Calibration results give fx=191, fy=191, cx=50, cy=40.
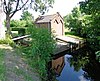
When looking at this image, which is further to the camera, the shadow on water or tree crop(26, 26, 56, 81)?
the shadow on water

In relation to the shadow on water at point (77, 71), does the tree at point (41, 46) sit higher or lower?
higher

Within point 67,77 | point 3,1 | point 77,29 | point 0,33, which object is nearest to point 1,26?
point 0,33

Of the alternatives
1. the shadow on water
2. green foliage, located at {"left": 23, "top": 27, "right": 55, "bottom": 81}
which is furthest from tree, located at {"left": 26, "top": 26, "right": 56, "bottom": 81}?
the shadow on water

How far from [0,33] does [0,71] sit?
12.2 meters

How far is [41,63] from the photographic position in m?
13.1

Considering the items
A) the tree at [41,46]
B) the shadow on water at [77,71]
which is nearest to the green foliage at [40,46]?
the tree at [41,46]

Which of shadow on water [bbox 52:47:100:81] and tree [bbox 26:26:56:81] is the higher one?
tree [bbox 26:26:56:81]

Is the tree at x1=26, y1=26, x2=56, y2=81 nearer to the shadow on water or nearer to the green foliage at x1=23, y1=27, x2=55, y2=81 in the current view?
the green foliage at x1=23, y1=27, x2=55, y2=81

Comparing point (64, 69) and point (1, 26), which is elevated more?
point (1, 26)

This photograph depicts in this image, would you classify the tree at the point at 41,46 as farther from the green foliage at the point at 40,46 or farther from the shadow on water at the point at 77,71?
the shadow on water at the point at 77,71

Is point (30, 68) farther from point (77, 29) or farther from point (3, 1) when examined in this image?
point (77, 29)

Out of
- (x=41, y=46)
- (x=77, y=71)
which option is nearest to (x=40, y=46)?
(x=41, y=46)

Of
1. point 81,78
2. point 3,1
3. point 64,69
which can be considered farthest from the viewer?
point 3,1

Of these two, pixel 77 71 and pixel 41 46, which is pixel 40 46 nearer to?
pixel 41 46
